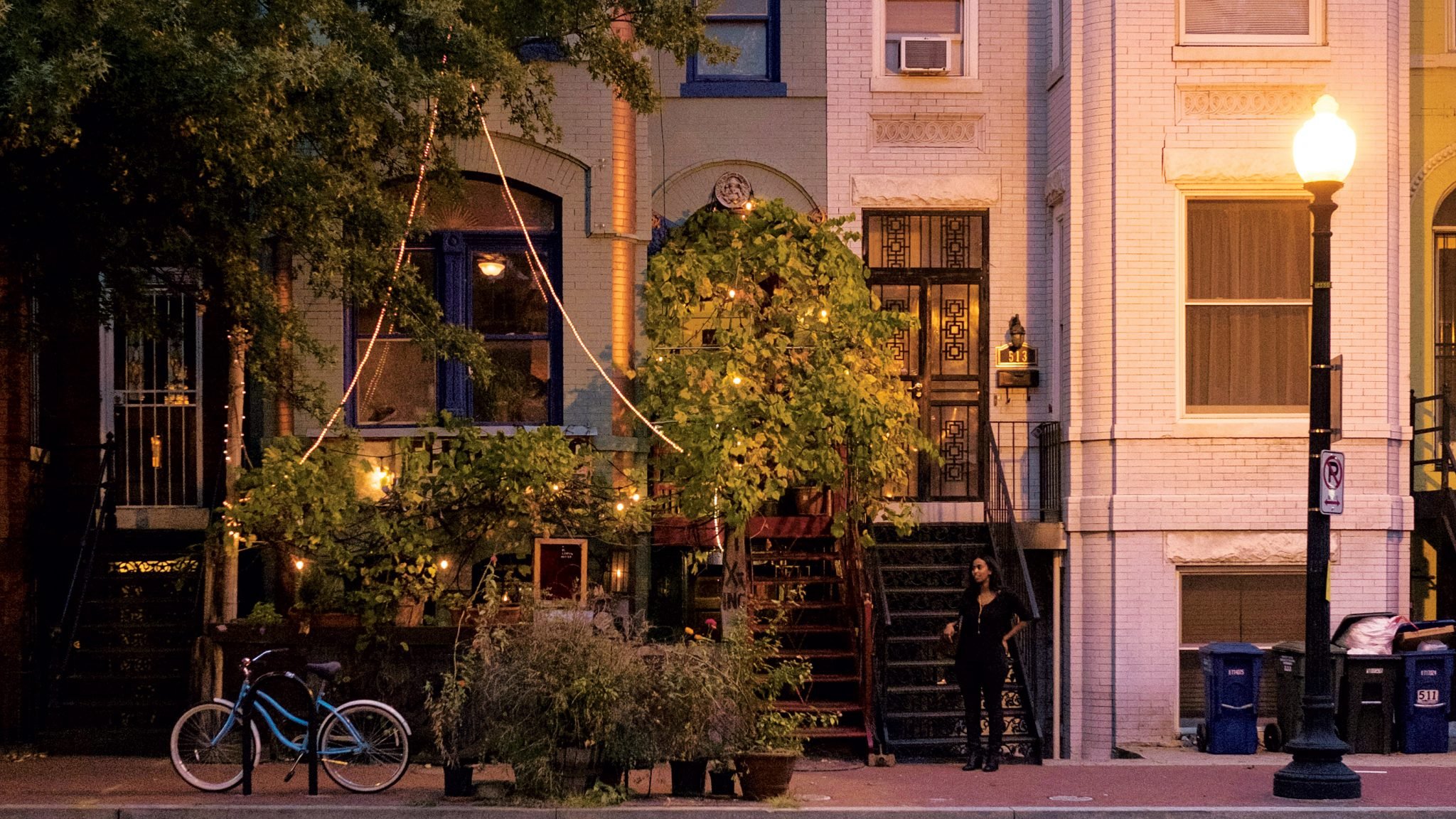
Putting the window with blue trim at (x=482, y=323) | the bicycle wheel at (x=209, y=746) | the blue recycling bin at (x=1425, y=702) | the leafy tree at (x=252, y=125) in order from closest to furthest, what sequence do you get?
the leafy tree at (x=252, y=125), the bicycle wheel at (x=209, y=746), the blue recycling bin at (x=1425, y=702), the window with blue trim at (x=482, y=323)

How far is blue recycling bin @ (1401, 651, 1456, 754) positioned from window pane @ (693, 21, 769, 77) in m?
8.30

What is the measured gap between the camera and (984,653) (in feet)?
43.6

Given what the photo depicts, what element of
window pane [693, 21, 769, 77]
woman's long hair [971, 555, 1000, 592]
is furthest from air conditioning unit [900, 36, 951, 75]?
woman's long hair [971, 555, 1000, 592]

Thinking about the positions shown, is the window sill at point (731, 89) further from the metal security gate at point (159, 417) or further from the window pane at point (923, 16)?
the metal security gate at point (159, 417)

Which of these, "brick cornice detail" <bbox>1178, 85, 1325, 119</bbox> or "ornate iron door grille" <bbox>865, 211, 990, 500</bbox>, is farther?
"ornate iron door grille" <bbox>865, 211, 990, 500</bbox>

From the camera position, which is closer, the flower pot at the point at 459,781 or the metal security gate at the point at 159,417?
the flower pot at the point at 459,781

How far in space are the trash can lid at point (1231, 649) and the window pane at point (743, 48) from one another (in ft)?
23.4

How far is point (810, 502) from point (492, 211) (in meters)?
4.19

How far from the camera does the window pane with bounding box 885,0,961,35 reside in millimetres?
17188

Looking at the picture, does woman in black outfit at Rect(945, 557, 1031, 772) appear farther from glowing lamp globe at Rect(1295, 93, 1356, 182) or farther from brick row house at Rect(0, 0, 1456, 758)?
glowing lamp globe at Rect(1295, 93, 1356, 182)

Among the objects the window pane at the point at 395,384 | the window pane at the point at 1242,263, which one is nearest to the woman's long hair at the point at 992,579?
the window pane at the point at 1242,263

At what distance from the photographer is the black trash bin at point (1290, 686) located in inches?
559

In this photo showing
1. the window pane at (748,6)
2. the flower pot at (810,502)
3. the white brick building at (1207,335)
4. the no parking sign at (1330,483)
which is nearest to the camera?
the no parking sign at (1330,483)

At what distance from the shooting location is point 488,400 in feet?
53.8
